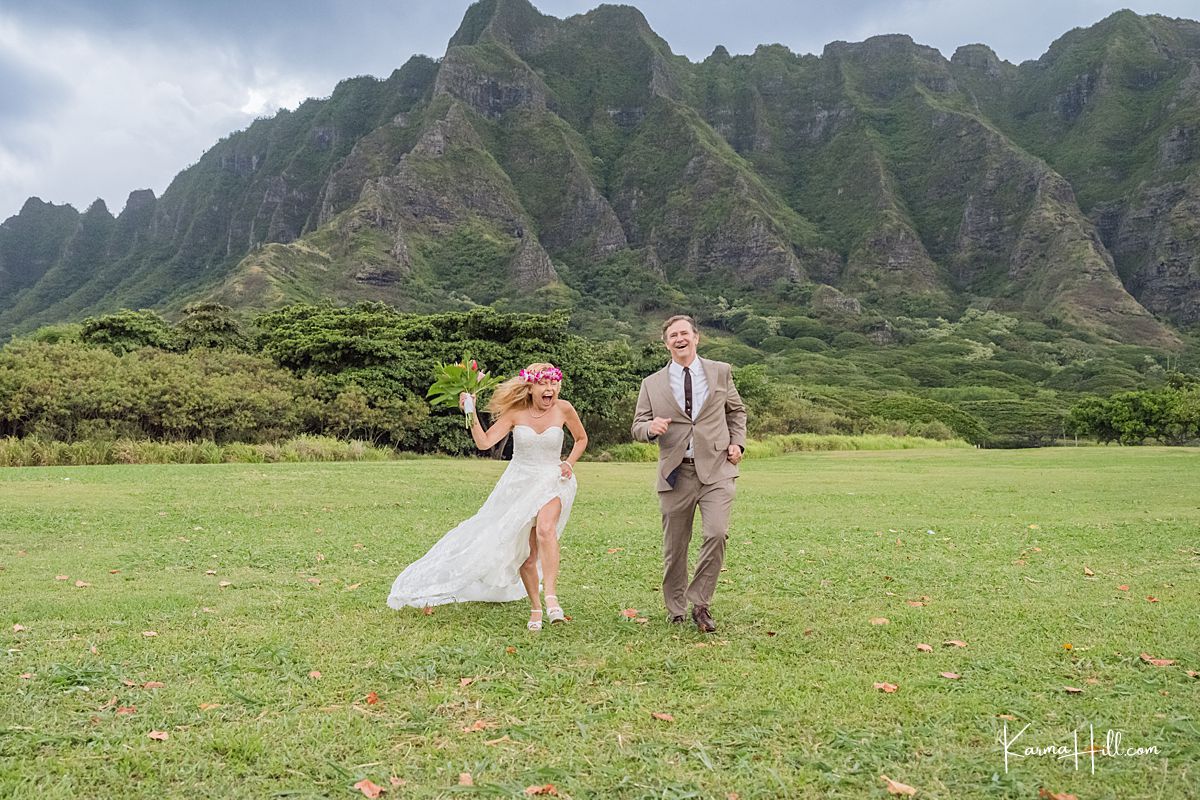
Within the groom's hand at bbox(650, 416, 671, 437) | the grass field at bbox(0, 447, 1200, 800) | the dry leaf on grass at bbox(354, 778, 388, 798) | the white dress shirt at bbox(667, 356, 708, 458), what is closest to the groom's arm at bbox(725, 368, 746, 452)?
the white dress shirt at bbox(667, 356, 708, 458)

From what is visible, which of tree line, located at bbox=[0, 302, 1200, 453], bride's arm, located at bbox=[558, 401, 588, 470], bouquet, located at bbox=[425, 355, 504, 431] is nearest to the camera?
bride's arm, located at bbox=[558, 401, 588, 470]

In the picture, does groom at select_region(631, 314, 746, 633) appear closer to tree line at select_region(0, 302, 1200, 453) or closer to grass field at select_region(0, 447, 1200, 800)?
grass field at select_region(0, 447, 1200, 800)

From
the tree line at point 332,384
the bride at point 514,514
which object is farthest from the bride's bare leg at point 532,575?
the tree line at point 332,384

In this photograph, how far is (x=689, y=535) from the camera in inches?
257

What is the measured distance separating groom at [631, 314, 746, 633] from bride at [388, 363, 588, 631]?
81 centimetres

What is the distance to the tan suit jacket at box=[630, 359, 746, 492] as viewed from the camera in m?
6.42

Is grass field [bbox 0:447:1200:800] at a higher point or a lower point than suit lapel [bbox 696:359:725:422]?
lower

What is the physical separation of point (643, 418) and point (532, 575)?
5.10 ft

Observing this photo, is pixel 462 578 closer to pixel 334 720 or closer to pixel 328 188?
pixel 334 720

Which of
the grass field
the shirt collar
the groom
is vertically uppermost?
the shirt collar

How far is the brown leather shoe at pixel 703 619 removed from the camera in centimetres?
626

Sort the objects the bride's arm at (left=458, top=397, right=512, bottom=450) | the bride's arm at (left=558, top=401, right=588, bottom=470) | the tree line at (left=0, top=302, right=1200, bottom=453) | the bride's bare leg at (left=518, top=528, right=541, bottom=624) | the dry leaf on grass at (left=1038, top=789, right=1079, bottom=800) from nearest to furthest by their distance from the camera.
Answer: the dry leaf on grass at (left=1038, top=789, right=1079, bottom=800) < the bride's bare leg at (left=518, top=528, right=541, bottom=624) < the bride's arm at (left=458, top=397, right=512, bottom=450) < the bride's arm at (left=558, top=401, right=588, bottom=470) < the tree line at (left=0, top=302, right=1200, bottom=453)

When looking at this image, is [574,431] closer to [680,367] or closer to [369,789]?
[680,367]

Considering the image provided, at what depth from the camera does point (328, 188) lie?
195750 millimetres
